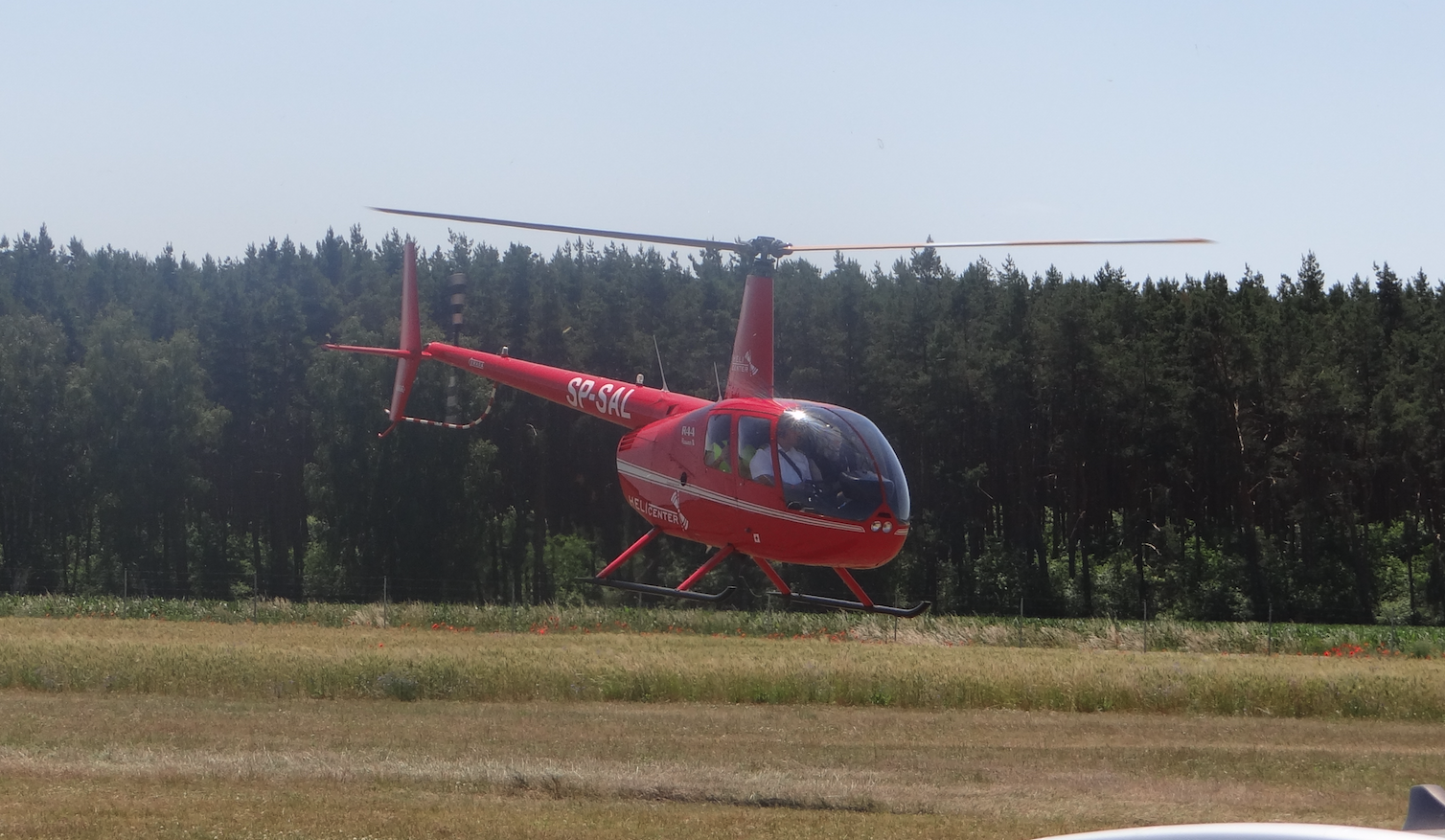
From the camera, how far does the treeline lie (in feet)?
154

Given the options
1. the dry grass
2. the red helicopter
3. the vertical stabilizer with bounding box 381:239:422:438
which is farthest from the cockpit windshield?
the vertical stabilizer with bounding box 381:239:422:438

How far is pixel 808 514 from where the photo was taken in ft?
47.1

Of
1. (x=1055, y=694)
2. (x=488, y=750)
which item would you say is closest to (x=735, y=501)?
(x=488, y=750)

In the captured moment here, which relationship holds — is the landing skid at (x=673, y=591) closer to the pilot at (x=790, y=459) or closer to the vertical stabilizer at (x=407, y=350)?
the pilot at (x=790, y=459)

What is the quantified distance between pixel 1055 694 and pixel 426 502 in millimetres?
33965

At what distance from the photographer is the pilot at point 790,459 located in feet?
47.2

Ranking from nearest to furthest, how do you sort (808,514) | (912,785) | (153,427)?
(808,514) → (912,785) → (153,427)

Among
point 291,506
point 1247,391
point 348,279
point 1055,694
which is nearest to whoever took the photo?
point 1055,694

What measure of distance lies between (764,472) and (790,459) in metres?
0.34

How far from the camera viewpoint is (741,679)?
26.8 metres

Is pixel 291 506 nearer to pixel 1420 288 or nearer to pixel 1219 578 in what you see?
pixel 1219 578

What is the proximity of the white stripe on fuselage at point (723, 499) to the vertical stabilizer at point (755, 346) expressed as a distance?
1134 mm

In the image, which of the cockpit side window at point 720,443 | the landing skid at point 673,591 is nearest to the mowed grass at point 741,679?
the landing skid at point 673,591

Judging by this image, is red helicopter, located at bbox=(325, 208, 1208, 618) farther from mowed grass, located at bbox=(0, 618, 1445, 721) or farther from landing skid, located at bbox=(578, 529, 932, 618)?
mowed grass, located at bbox=(0, 618, 1445, 721)
